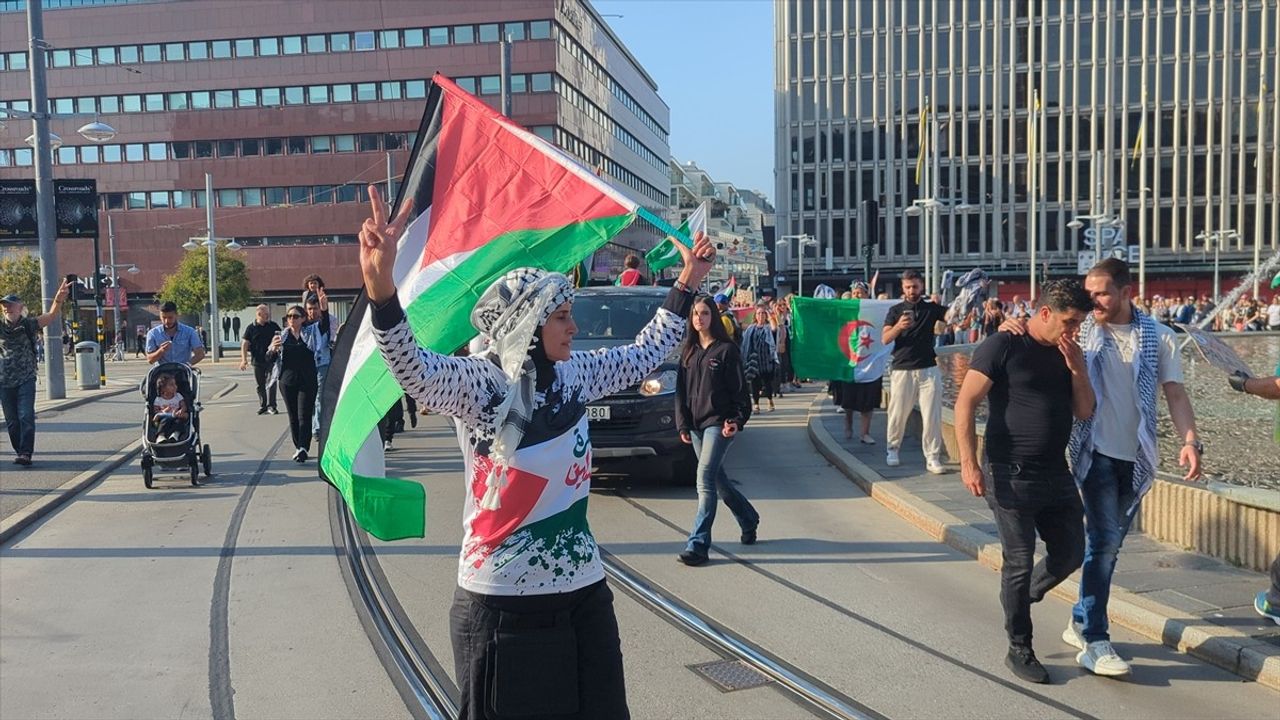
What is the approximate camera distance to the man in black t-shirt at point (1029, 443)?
520cm

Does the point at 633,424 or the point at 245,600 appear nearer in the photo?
the point at 245,600

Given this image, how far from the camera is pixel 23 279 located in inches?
2125

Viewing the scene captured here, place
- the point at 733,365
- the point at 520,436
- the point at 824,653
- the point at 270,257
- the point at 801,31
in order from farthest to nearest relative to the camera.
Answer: the point at 801,31
the point at 270,257
the point at 733,365
the point at 824,653
the point at 520,436

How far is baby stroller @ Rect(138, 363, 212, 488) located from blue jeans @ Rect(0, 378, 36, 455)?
208cm

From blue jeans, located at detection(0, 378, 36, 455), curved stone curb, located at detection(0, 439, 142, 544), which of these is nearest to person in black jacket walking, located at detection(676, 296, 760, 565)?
curved stone curb, located at detection(0, 439, 142, 544)

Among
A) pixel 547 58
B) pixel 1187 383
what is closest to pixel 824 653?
pixel 1187 383

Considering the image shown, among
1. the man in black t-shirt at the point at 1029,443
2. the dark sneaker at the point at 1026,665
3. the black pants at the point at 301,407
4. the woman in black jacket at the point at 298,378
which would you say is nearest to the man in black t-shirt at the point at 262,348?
the woman in black jacket at the point at 298,378

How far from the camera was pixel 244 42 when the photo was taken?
61406 mm

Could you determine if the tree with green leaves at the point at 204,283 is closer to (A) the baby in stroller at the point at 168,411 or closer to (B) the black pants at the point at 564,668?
(A) the baby in stroller at the point at 168,411

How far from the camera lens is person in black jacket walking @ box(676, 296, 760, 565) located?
7652 millimetres

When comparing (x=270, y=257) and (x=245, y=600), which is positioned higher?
(x=270, y=257)

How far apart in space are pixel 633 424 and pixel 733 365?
9.10 feet

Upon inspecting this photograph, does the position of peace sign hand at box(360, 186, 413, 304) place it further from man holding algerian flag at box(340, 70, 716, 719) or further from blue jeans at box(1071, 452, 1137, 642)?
blue jeans at box(1071, 452, 1137, 642)

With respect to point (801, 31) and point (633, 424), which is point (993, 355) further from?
point (801, 31)
